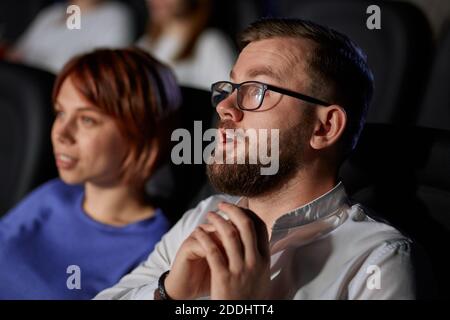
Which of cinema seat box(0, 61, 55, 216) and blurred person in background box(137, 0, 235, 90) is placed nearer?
cinema seat box(0, 61, 55, 216)

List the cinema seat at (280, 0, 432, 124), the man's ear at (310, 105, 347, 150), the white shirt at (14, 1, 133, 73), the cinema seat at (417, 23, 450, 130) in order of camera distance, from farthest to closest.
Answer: the white shirt at (14, 1, 133, 73), the cinema seat at (280, 0, 432, 124), the cinema seat at (417, 23, 450, 130), the man's ear at (310, 105, 347, 150)

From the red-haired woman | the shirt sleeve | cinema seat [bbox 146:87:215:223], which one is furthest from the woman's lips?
the shirt sleeve

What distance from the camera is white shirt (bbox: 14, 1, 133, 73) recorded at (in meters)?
2.41

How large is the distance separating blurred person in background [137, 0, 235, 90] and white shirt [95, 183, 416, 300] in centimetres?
110

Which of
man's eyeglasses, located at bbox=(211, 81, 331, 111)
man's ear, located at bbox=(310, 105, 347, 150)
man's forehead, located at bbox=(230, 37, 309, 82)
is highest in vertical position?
man's forehead, located at bbox=(230, 37, 309, 82)

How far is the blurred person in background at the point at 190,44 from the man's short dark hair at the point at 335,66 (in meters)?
1.04

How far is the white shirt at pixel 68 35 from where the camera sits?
7.89 feet

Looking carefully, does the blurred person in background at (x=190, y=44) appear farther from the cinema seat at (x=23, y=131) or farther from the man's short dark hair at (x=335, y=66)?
the man's short dark hair at (x=335, y=66)

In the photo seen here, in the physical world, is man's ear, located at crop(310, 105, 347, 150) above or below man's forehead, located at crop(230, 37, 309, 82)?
below

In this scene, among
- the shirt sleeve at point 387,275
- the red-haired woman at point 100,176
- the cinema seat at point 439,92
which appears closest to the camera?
the shirt sleeve at point 387,275

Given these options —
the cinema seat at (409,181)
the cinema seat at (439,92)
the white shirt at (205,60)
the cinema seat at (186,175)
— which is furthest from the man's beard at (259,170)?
the white shirt at (205,60)

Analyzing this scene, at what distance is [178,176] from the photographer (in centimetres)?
128

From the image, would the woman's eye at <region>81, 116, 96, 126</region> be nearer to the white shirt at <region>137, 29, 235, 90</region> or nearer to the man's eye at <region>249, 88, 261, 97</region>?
the man's eye at <region>249, 88, 261, 97</region>
